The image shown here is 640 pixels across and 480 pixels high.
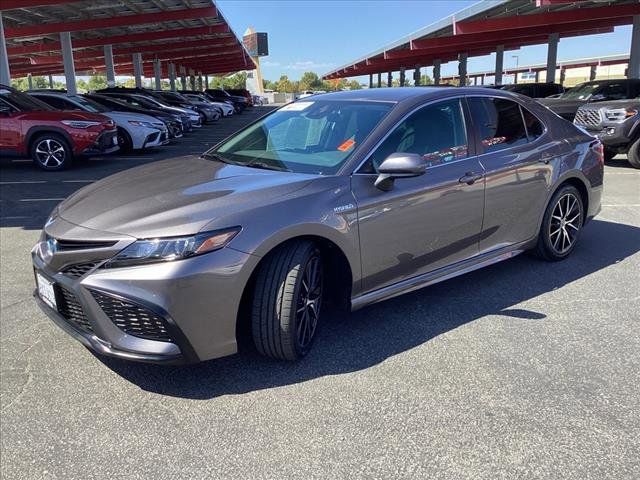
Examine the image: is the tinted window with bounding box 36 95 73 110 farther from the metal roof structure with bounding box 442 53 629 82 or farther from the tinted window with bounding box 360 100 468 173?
the metal roof structure with bounding box 442 53 629 82

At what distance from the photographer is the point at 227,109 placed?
113 ft

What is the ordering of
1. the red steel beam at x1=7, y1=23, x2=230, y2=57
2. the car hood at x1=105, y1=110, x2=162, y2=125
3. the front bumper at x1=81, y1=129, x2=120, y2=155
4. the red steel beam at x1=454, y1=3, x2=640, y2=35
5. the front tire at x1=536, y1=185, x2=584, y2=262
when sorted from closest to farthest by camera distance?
the front tire at x1=536, y1=185, x2=584, y2=262 → the front bumper at x1=81, y1=129, x2=120, y2=155 → the car hood at x1=105, y1=110, x2=162, y2=125 → the red steel beam at x1=454, y1=3, x2=640, y2=35 → the red steel beam at x1=7, y1=23, x2=230, y2=57

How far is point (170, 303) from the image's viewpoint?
9.20 feet

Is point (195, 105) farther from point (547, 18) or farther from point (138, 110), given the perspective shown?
point (547, 18)

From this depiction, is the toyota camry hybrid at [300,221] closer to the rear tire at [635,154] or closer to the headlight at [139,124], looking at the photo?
the rear tire at [635,154]

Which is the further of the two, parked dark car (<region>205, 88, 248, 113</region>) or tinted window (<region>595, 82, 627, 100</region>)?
parked dark car (<region>205, 88, 248, 113</region>)

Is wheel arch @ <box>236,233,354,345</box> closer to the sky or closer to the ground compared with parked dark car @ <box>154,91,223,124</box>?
closer to the ground

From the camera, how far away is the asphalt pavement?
2568 mm

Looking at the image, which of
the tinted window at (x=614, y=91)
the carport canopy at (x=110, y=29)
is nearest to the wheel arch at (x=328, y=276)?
the tinted window at (x=614, y=91)

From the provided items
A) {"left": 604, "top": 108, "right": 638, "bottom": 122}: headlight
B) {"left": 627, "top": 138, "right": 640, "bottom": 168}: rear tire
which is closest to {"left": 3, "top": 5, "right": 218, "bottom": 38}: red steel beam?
{"left": 604, "top": 108, "right": 638, "bottom": 122}: headlight

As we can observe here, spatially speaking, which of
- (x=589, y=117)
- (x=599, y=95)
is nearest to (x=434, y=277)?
(x=589, y=117)

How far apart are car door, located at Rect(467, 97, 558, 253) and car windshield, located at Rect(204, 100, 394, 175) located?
0.96m

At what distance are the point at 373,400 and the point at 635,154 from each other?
1054 centimetres

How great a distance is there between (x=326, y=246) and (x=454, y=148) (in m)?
1.37
